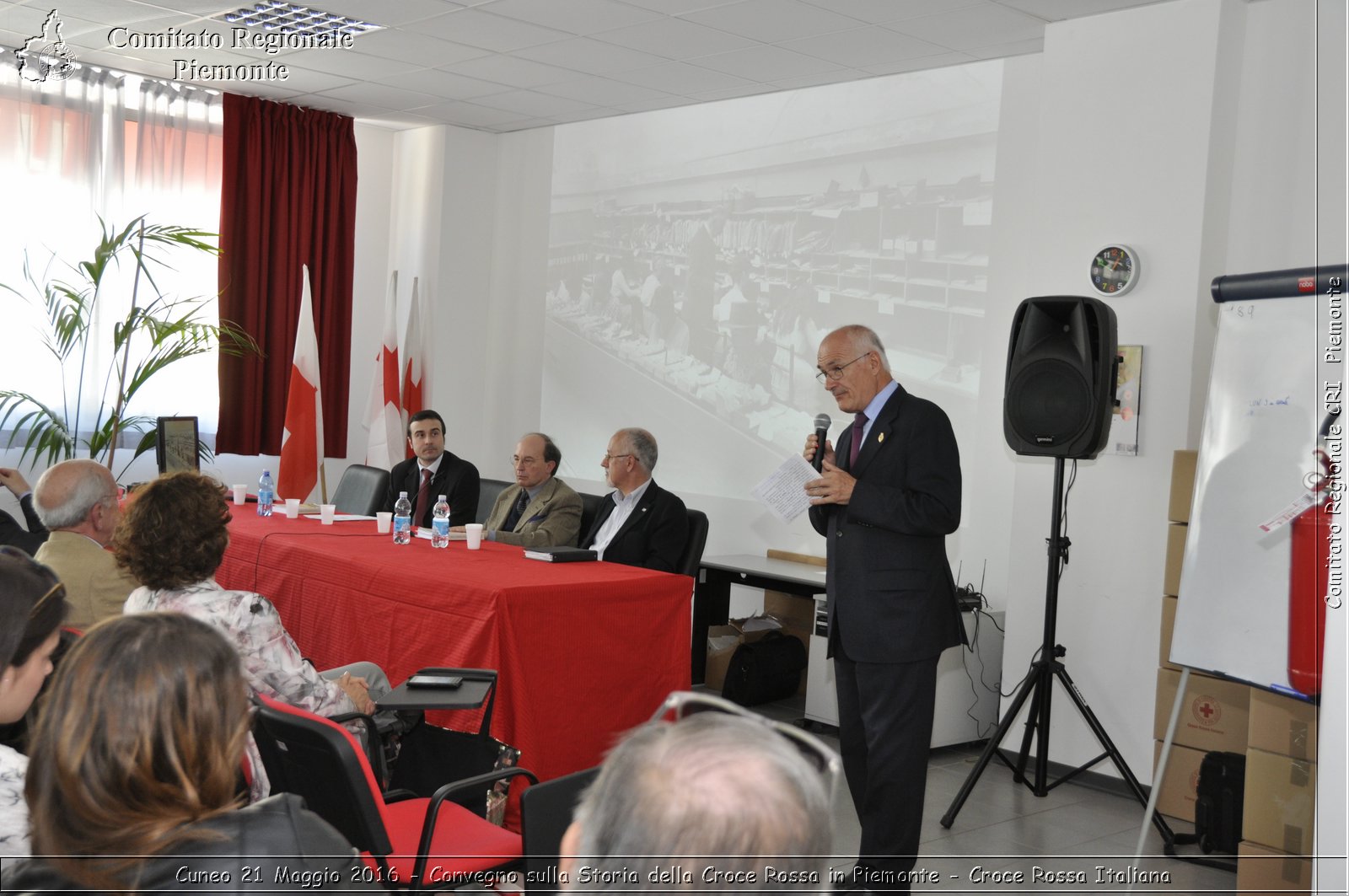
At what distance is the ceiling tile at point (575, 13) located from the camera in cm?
488

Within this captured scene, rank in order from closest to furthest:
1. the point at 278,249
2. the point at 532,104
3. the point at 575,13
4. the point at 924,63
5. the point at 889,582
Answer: the point at 889,582, the point at 575,13, the point at 924,63, the point at 532,104, the point at 278,249

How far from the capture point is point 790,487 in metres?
3.32

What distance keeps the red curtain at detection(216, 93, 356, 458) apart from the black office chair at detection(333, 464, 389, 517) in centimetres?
123

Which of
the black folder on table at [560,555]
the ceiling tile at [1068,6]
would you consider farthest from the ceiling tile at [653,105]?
the black folder on table at [560,555]

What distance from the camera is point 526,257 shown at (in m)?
7.79

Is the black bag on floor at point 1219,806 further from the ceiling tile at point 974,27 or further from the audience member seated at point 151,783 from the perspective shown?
the audience member seated at point 151,783

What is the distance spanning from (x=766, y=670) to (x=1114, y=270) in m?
2.41

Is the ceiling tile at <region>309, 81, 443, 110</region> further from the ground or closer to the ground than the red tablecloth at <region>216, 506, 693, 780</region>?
further from the ground

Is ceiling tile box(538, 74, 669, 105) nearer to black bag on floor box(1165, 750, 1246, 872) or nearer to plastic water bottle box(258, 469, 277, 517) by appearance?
plastic water bottle box(258, 469, 277, 517)

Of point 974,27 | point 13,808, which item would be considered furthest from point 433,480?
point 13,808

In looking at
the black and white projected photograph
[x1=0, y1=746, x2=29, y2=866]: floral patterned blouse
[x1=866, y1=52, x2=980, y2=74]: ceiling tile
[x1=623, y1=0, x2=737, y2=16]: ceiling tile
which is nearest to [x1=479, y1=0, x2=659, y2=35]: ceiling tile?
[x1=623, y1=0, x2=737, y2=16]: ceiling tile

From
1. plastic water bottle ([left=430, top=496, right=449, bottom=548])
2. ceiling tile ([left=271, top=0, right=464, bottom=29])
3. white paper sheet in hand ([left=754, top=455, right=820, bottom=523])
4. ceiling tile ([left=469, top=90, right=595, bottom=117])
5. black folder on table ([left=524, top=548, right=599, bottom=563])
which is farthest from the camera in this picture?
ceiling tile ([left=469, top=90, right=595, bottom=117])

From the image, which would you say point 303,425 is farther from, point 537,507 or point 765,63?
point 765,63

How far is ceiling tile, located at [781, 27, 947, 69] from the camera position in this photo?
16.6 ft
